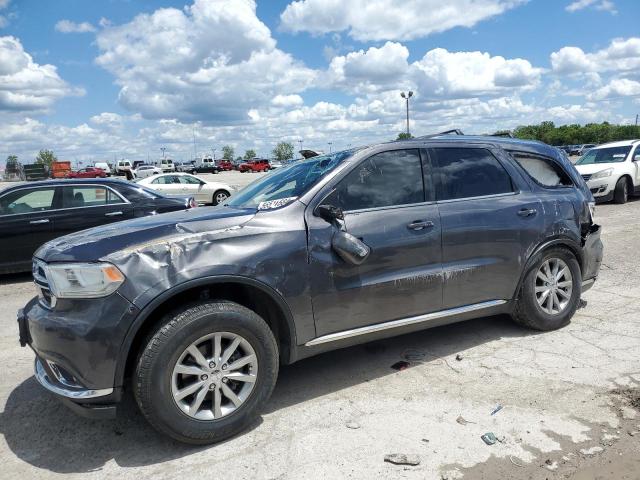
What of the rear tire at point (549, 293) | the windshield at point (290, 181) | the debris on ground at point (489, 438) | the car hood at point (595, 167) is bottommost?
the debris on ground at point (489, 438)

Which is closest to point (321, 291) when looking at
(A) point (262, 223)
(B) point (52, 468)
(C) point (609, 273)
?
(A) point (262, 223)

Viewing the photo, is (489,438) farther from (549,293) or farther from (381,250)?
(549,293)

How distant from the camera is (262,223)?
3.34 meters

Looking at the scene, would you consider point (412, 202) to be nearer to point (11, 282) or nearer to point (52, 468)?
point (52, 468)

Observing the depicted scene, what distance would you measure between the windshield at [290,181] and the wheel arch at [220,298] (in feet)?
2.43

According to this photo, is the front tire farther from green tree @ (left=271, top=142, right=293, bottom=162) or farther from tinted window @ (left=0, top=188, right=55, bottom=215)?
green tree @ (left=271, top=142, right=293, bottom=162)

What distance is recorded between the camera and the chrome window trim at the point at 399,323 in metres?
3.50

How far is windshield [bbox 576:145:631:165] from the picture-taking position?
47.6 feet

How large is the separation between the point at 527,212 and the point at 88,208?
22.1ft

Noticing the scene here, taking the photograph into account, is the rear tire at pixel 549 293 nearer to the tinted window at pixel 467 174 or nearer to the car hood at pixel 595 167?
the tinted window at pixel 467 174

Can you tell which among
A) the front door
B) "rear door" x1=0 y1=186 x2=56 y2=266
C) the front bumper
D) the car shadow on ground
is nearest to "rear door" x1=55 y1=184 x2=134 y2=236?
"rear door" x1=0 y1=186 x2=56 y2=266

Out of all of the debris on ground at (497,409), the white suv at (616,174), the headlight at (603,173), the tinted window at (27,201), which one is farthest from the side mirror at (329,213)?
the headlight at (603,173)

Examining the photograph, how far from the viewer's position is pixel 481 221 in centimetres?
416

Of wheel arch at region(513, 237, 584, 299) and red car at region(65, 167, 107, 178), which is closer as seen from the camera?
wheel arch at region(513, 237, 584, 299)
